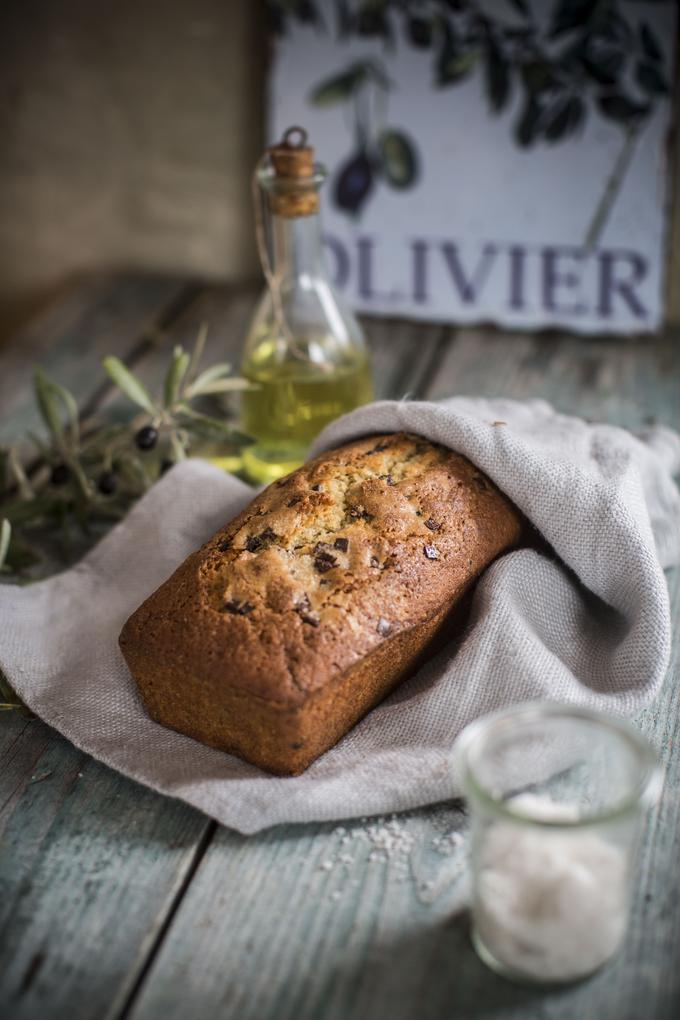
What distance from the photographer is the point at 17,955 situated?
865 millimetres

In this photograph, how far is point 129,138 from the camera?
2250mm

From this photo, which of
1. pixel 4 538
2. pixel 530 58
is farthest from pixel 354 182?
pixel 4 538

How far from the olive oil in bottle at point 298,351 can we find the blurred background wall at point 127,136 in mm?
794

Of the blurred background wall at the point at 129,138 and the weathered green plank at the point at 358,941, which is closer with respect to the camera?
the weathered green plank at the point at 358,941

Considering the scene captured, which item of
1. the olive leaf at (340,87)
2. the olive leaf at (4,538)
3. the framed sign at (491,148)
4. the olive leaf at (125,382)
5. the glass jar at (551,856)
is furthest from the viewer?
the olive leaf at (340,87)

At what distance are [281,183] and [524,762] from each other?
2.73ft

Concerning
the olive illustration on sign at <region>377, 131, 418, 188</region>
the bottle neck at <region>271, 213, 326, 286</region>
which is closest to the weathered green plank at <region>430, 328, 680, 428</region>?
the olive illustration on sign at <region>377, 131, 418, 188</region>

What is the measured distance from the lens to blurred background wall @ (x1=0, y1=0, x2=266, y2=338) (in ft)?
7.02

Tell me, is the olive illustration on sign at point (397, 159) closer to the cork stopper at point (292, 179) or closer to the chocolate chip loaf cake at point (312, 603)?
the cork stopper at point (292, 179)

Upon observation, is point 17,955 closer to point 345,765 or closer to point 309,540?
point 345,765

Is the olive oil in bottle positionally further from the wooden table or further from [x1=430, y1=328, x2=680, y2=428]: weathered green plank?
the wooden table

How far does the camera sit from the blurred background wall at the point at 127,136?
2139 millimetres

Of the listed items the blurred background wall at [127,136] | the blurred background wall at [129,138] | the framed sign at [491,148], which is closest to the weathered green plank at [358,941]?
the framed sign at [491,148]

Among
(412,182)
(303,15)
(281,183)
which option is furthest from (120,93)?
(281,183)
